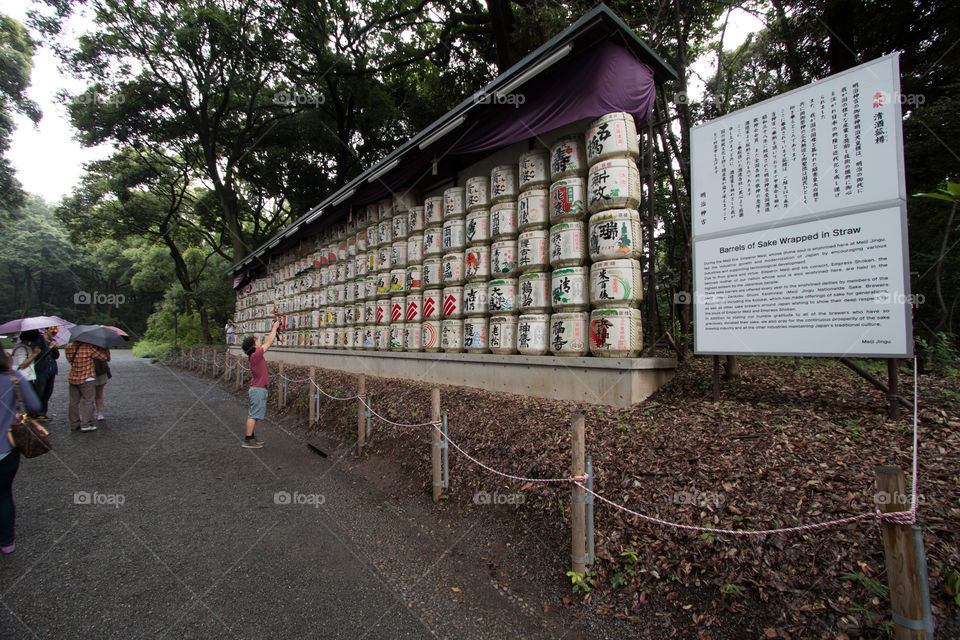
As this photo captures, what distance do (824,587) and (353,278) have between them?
10.8 meters

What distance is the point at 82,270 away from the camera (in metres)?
49.3

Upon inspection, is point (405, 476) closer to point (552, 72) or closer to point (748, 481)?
point (748, 481)

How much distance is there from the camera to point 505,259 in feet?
22.8

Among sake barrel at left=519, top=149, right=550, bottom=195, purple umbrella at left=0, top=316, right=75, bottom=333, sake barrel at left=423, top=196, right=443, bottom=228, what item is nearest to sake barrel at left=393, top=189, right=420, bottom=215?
sake barrel at left=423, top=196, right=443, bottom=228

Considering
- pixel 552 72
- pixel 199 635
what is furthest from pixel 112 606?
pixel 552 72

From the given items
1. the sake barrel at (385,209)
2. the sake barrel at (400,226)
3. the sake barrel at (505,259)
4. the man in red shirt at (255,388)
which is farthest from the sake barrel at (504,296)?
the sake barrel at (385,209)

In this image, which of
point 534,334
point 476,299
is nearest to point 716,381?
point 534,334

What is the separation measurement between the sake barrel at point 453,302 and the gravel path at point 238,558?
115 inches

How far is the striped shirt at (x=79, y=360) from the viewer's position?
8141mm

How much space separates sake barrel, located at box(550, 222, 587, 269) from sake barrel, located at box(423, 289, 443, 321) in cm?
283

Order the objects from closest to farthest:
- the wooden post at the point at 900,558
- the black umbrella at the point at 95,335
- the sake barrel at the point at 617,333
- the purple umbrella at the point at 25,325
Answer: the wooden post at the point at 900,558
the sake barrel at the point at 617,333
the purple umbrella at the point at 25,325
the black umbrella at the point at 95,335

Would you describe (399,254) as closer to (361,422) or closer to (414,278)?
(414,278)

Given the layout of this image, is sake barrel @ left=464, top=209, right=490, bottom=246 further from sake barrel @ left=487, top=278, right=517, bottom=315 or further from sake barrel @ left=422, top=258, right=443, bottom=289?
sake barrel @ left=422, top=258, right=443, bottom=289

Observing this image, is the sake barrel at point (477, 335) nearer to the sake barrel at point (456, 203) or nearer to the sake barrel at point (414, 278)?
the sake barrel at point (414, 278)
